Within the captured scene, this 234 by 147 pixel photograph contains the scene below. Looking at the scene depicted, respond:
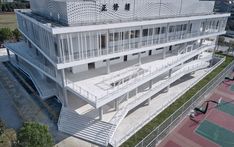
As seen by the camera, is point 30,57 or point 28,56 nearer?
point 30,57

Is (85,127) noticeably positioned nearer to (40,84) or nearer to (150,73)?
(150,73)

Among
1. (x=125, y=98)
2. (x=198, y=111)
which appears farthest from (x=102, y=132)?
(x=198, y=111)

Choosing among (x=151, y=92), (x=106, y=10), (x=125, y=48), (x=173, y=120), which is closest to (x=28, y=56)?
(x=106, y=10)

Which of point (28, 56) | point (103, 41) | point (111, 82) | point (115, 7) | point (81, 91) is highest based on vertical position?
point (115, 7)

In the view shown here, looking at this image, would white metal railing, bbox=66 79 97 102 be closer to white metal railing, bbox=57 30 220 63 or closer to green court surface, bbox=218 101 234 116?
white metal railing, bbox=57 30 220 63

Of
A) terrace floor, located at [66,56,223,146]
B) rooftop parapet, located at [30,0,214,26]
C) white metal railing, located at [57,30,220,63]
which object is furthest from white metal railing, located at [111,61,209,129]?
rooftop parapet, located at [30,0,214,26]

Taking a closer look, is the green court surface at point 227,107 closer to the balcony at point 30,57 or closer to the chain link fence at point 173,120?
the chain link fence at point 173,120
